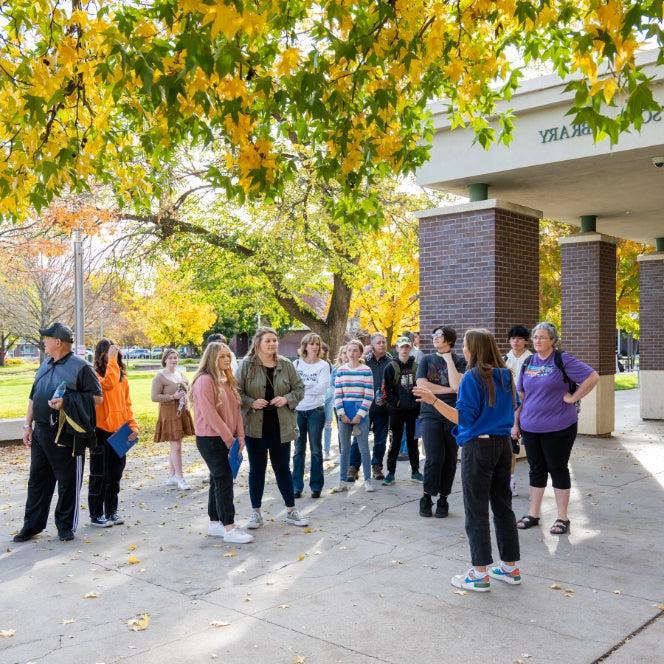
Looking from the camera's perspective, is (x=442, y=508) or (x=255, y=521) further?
(x=442, y=508)

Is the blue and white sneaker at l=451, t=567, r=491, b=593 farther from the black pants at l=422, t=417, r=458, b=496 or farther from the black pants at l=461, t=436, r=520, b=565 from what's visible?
the black pants at l=422, t=417, r=458, b=496

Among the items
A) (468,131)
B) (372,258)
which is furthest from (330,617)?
(372,258)

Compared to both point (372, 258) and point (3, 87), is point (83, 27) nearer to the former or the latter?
point (3, 87)

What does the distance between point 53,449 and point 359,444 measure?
3.52m

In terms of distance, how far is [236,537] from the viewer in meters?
6.53

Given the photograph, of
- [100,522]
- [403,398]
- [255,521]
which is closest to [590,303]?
[403,398]

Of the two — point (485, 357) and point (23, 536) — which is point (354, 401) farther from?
point (23, 536)

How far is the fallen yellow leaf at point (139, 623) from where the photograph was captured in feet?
15.1

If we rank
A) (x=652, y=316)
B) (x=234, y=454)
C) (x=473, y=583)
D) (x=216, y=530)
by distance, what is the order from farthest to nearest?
(x=652, y=316) → (x=234, y=454) → (x=216, y=530) → (x=473, y=583)

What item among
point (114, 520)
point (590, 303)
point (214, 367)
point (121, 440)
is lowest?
point (114, 520)

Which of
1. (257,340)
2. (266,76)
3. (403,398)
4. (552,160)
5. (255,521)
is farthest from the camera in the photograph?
(552,160)

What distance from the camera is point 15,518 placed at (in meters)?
7.65

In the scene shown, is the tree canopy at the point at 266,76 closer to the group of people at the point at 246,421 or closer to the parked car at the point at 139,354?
the group of people at the point at 246,421

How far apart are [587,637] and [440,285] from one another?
6.94 m
